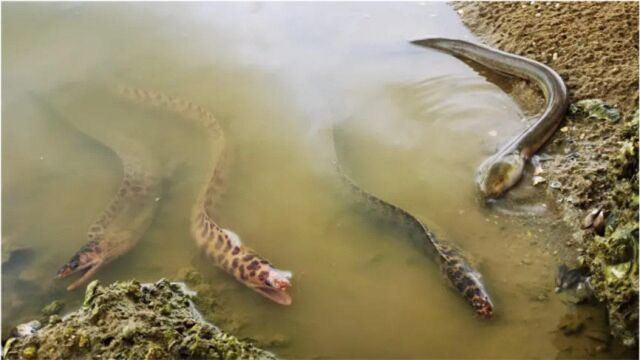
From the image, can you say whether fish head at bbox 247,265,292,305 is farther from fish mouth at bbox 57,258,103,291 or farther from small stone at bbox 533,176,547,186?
small stone at bbox 533,176,547,186

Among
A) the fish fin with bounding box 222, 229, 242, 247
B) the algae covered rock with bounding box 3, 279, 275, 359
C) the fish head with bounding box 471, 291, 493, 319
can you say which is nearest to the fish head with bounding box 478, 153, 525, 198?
the fish head with bounding box 471, 291, 493, 319

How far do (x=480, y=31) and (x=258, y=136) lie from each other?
2165mm

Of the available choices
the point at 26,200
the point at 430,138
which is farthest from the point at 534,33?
the point at 26,200

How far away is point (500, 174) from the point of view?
3.69 m

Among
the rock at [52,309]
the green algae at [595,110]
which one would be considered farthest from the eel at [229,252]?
the green algae at [595,110]

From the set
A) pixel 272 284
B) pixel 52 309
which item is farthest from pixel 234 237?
pixel 52 309

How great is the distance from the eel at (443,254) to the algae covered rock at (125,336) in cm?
110

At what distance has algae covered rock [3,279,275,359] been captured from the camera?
2.23 meters

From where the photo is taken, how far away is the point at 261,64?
511cm

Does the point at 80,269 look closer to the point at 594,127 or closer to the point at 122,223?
the point at 122,223

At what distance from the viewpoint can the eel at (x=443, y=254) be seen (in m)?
3.05

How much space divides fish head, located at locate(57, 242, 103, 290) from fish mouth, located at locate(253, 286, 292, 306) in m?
0.99

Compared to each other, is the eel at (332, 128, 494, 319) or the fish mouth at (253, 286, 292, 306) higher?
the eel at (332, 128, 494, 319)

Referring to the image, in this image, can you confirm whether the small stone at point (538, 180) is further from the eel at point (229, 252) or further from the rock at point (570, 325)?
the eel at point (229, 252)
